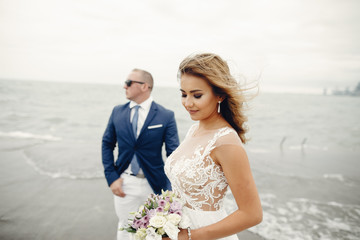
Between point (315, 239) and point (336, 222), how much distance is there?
1309mm

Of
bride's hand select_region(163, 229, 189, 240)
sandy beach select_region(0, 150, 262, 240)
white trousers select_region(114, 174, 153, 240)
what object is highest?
bride's hand select_region(163, 229, 189, 240)

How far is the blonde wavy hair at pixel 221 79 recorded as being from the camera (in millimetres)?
1798

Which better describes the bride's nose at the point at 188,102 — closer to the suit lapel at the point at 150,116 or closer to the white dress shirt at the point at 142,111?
the suit lapel at the point at 150,116

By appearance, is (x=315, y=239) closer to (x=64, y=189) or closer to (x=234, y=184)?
(x=234, y=184)

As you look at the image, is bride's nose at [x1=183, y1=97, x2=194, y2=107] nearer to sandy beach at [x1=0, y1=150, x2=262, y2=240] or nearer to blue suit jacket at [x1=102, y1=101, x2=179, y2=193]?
blue suit jacket at [x1=102, y1=101, x2=179, y2=193]

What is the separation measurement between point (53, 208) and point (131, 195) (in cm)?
365

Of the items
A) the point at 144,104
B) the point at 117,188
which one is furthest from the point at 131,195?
the point at 144,104

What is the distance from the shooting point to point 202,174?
1801mm

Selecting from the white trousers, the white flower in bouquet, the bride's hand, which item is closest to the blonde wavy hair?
the bride's hand

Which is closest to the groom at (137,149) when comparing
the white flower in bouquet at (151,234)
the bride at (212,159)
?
the bride at (212,159)

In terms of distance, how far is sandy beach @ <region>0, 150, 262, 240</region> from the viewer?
482 cm

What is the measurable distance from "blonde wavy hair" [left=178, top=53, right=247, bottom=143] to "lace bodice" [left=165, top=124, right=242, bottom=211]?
25 centimetres

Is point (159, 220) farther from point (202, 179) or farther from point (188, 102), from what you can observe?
point (188, 102)

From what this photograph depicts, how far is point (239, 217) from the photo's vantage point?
1.54m
